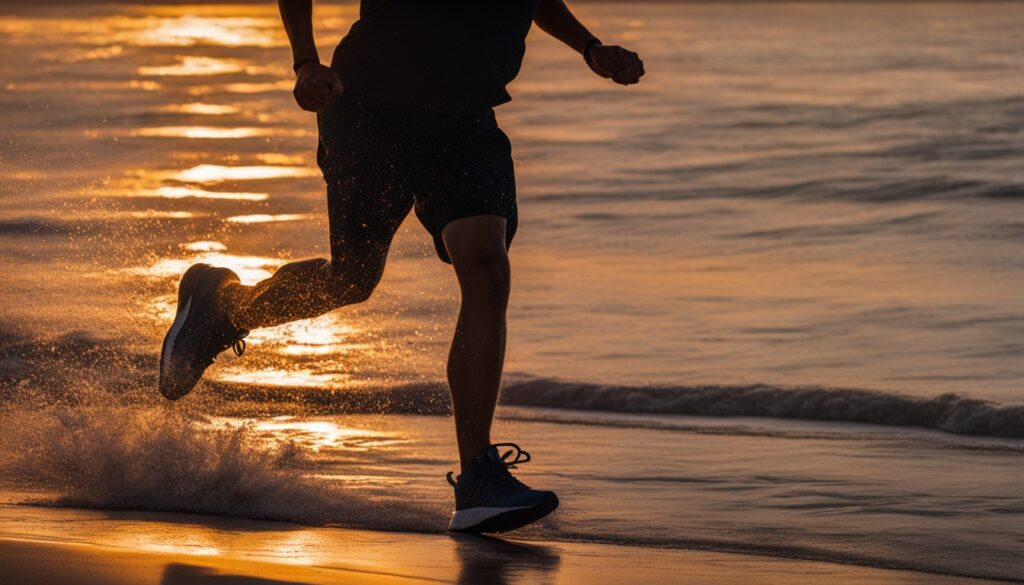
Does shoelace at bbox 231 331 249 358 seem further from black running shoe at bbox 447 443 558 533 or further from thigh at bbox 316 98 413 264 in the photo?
black running shoe at bbox 447 443 558 533

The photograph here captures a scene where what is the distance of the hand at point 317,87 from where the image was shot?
4.35 m

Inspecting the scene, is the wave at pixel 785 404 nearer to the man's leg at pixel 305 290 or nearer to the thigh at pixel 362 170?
the man's leg at pixel 305 290

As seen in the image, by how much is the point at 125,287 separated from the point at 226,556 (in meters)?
3.94

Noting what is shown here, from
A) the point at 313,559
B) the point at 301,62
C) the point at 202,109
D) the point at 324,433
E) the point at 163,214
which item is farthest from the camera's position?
the point at 202,109

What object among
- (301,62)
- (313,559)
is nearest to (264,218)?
(301,62)

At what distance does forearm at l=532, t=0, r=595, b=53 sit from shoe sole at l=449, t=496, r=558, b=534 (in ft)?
4.19

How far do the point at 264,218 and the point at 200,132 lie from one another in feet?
23.0

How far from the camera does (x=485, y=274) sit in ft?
14.8

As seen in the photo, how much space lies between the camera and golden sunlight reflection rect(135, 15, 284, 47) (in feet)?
114

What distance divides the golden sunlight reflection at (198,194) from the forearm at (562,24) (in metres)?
7.18

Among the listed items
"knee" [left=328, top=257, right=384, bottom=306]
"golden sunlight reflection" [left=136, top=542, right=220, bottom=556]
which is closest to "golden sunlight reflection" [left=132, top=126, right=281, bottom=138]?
"knee" [left=328, top=257, right=384, bottom=306]

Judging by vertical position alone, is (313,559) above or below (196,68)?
below

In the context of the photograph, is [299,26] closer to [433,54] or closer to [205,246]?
[433,54]

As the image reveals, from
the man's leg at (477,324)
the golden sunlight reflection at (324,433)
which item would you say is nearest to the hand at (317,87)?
the man's leg at (477,324)
